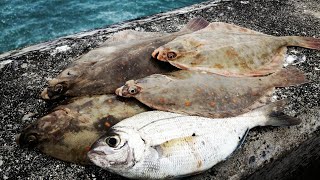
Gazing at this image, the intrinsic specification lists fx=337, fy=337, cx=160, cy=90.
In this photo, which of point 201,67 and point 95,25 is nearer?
point 201,67

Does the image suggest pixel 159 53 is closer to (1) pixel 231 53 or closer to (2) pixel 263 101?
(1) pixel 231 53

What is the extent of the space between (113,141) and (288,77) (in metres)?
2.05


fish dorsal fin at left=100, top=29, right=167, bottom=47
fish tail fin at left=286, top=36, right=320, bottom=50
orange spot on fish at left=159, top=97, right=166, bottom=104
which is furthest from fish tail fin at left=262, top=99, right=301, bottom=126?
fish dorsal fin at left=100, top=29, right=167, bottom=47

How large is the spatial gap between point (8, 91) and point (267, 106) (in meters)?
2.66

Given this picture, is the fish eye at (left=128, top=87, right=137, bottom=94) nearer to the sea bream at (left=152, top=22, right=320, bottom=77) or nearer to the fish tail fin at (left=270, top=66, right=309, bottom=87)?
the sea bream at (left=152, top=22, right=320, bottom=77)

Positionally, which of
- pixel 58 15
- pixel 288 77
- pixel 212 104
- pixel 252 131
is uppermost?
pixel 212 104

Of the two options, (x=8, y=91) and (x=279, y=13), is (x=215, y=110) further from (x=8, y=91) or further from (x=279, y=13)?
(x=279, y=13)

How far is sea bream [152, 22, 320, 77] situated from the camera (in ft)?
10.9

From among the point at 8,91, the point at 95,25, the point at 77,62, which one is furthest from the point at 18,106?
the point at 95,25

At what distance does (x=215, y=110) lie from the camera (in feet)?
9.51

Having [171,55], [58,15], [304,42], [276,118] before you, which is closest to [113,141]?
[171,55]

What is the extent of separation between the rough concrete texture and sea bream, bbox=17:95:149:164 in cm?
12

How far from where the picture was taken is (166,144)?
2.51 meters

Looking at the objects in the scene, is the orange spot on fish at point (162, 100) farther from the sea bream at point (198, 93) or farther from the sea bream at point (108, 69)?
the sea bream at point (108, 69)
